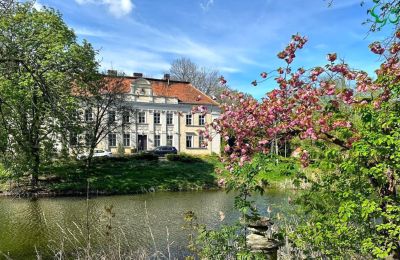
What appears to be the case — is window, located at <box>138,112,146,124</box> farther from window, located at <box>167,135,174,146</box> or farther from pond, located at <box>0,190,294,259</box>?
pond, located at <box>0,190,294,259</box>

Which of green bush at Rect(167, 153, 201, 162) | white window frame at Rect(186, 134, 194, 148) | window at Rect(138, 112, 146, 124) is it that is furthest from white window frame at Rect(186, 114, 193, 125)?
green bush at Rect(167, 153, 201, 162)

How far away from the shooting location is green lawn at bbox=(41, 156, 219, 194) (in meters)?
25.2

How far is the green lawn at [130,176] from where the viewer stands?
2519 cm

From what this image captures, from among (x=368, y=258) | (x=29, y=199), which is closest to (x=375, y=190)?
(x=368, y=258)

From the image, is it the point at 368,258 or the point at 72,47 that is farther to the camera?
the point at 72,47

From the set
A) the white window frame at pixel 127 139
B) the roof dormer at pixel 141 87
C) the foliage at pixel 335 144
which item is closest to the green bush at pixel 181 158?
the white window frame at pixel 127 139

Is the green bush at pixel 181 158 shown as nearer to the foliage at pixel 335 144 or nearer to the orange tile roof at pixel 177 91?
the orange tile roof at pixel 177 91

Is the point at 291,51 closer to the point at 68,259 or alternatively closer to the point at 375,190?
the point at 375,190

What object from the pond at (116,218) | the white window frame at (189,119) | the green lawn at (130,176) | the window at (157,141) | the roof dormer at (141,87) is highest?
the roof dormer at (141,87)

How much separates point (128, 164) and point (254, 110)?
26566 mm

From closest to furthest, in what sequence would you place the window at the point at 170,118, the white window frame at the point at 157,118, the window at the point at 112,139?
the window at the point at 112,139 → the white window frame at the point at 157,118 → the window at the point at 170,118

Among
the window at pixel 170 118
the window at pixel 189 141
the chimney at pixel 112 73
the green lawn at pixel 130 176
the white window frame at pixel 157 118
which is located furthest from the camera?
the window at pixel 189 141

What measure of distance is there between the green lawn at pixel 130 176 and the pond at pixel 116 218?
2.28m

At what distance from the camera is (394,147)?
367cm
